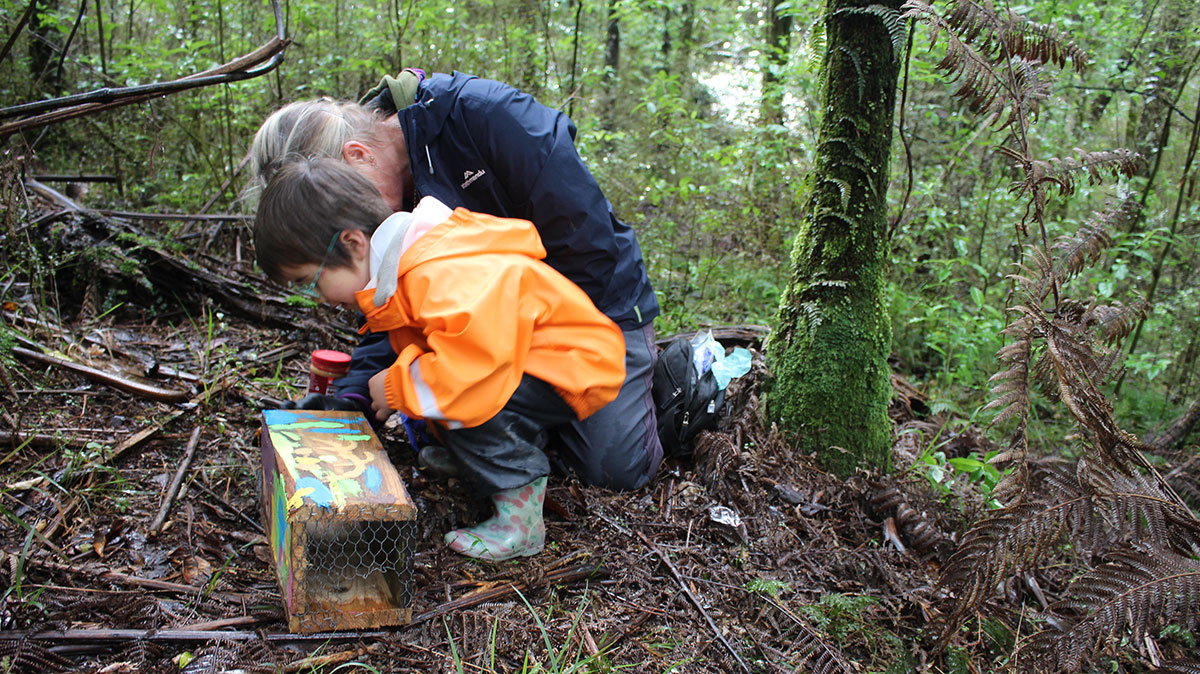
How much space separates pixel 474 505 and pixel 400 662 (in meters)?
0.76

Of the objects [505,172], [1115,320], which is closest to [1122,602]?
[1115,320]

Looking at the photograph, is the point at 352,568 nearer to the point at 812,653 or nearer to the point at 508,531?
the point at 508,531

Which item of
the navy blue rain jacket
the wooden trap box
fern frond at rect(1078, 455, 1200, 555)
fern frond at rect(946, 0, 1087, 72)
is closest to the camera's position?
fern frond at rect(1078, 455, 1200, 555)

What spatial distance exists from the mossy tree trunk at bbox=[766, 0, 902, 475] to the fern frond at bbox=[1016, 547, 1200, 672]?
1.10 m

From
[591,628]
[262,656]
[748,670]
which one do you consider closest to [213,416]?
[262,656]

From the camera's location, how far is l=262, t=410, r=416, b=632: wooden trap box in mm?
1668

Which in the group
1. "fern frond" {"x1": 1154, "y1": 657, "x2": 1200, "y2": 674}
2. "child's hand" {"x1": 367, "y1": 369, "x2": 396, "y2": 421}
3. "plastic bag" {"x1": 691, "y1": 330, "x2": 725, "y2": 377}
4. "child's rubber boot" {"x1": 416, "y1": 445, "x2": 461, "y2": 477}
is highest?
"child's hand" {"x1": 367, "y1": 369, "x2": 396, "y2": 421}

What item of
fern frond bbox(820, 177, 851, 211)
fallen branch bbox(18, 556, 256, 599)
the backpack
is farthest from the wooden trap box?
fern frond bbox(820, 177, 851, 211)

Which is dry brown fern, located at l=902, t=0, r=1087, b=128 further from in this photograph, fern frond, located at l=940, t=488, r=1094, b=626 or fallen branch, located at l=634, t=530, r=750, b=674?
fallen branch, located at l=634, t=530, r=750, b=674

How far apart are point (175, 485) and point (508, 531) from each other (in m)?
1.12

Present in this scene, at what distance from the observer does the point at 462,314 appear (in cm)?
196

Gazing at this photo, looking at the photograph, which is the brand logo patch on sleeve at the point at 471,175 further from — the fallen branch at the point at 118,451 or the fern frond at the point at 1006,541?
the fern frond at the point at 1006,541

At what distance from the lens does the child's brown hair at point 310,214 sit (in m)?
2.11

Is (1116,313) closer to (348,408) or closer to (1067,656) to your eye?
(1067,656)
